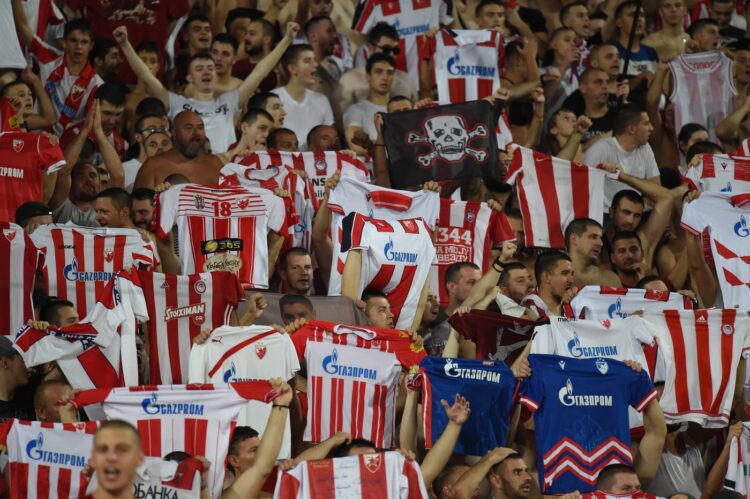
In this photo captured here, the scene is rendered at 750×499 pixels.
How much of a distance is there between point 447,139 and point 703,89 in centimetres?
340

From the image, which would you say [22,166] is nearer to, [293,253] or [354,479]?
[293,253]

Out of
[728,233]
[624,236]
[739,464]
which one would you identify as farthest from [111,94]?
[739,464]

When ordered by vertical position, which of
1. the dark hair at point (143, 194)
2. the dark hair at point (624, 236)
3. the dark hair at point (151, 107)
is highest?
the dark hair at point (151, 107)

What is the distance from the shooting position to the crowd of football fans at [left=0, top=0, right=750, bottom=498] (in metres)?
11.8

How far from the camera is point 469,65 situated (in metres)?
16.4

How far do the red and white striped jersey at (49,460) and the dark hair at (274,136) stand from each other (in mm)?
4818

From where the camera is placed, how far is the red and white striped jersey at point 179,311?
12.3 meters

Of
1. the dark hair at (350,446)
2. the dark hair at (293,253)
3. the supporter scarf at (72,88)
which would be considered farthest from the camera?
the supporter scarf at (72,88)

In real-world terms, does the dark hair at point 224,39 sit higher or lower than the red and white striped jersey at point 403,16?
lower

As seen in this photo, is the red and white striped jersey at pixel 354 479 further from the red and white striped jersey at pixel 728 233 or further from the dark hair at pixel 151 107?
the dark hair at pixel 151 107

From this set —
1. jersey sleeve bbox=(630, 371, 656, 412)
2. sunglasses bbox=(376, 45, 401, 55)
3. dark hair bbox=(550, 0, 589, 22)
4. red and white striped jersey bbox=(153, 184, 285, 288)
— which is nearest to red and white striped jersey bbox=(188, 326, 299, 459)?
red and white striped jersey bbox=(153, 184, 285, 288)

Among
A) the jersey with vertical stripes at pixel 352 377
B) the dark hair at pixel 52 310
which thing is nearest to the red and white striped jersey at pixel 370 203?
the jersey with vertical stripes at pixel 352 377

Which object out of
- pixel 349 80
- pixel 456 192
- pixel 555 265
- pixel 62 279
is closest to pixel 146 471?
pixel 62 279

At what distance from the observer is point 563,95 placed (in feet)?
55.5
